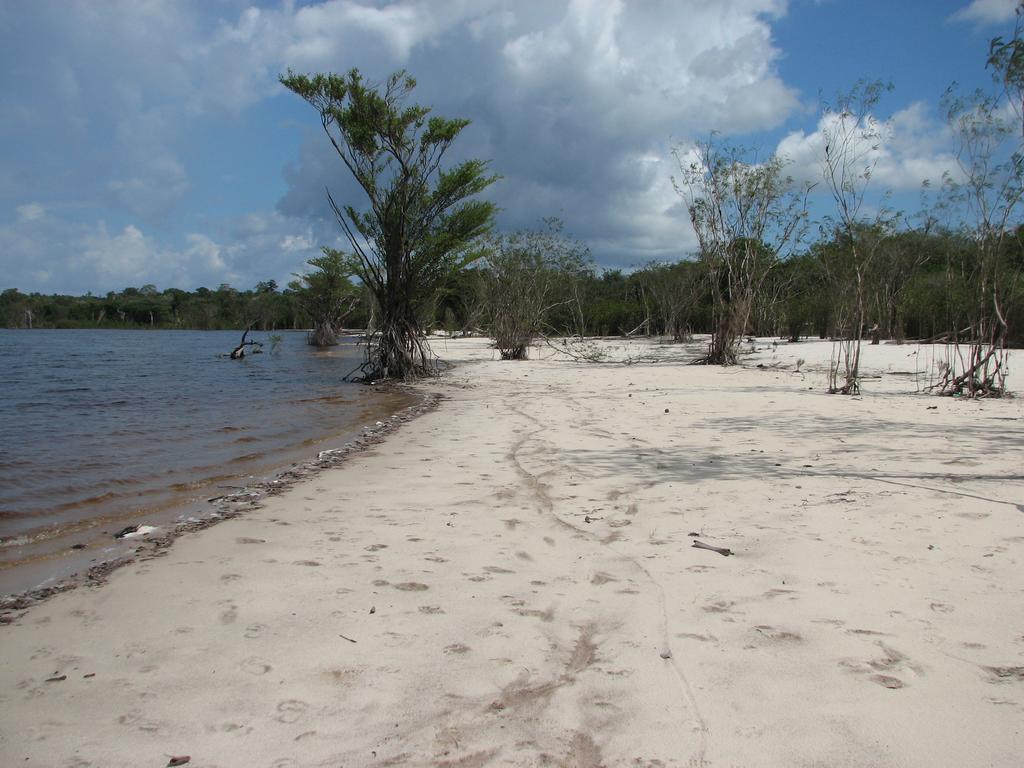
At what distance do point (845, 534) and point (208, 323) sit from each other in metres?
103

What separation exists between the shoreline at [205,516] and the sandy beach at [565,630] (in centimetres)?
13

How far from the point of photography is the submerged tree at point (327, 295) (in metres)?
41.4

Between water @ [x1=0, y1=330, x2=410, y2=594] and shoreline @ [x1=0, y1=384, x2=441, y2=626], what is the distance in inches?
6.3

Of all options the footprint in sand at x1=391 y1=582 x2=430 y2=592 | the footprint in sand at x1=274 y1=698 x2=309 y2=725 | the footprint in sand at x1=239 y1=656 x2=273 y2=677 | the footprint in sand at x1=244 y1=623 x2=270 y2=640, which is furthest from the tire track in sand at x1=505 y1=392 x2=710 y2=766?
the footprint in sand at x1=244 y1=623 x2=270 y2=640

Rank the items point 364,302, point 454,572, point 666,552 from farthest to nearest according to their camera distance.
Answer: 1. point 364,302
2. point 666,552
3. point 454,572

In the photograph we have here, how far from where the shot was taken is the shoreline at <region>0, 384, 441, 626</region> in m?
3.44

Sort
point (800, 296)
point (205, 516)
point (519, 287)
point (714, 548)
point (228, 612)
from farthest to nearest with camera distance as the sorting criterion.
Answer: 1. point (800, 296)
2. point (519, 287)
3. point (205, 516)
4. point (714, 548)
5. point (228, 612)

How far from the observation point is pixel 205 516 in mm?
4902

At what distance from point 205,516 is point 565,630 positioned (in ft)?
11.0

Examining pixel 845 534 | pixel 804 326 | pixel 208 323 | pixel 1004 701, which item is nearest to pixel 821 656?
pixel 1004 701

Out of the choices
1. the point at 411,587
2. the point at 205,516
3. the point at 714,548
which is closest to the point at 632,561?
the point at 714,548

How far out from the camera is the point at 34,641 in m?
2.82

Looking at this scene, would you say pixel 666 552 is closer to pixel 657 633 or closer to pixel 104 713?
pixel 657 633

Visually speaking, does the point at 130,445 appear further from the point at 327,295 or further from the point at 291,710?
the point at 327,295
